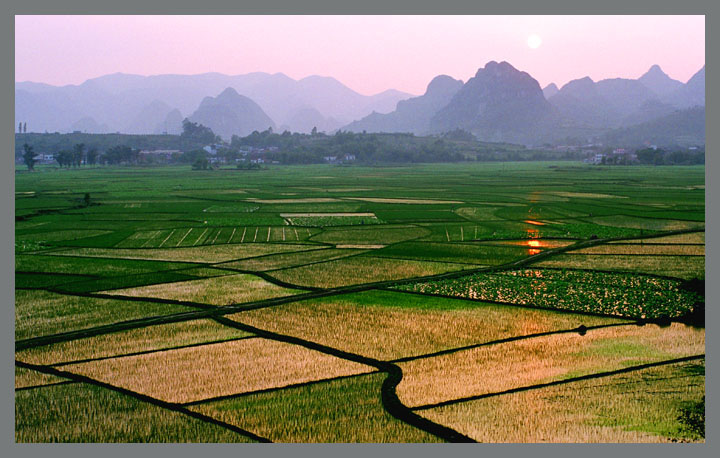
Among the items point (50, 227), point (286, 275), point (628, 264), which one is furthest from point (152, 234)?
point (628, 264)

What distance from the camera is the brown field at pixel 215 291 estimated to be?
57.2 feet

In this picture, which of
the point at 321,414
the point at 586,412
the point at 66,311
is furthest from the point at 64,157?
the point at 586,412

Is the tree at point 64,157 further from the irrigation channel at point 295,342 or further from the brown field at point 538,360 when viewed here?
the brown field at point 538,360

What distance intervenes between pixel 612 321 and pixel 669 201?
101 ft

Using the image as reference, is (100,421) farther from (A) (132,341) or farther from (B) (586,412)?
(B) (586,412)

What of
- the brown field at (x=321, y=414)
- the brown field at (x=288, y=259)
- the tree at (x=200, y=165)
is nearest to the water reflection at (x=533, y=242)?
the brown field at (x=288, y=259)

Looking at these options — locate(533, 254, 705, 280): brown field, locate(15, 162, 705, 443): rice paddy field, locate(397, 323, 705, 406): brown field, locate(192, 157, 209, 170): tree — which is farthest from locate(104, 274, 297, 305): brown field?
locate(192, 157, 209, 170): tree

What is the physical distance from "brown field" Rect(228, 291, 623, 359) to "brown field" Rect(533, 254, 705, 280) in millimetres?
6216

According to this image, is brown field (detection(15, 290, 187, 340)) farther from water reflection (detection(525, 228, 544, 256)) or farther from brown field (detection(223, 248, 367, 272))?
water reflection (detection(525, 228, 544, 256))

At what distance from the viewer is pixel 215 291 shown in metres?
18.3

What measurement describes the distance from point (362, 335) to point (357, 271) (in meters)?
7.02

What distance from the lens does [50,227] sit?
105 ft

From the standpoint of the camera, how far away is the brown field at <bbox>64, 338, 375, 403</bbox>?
36.4 feet

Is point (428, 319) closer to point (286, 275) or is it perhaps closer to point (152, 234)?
point (286, 275)
